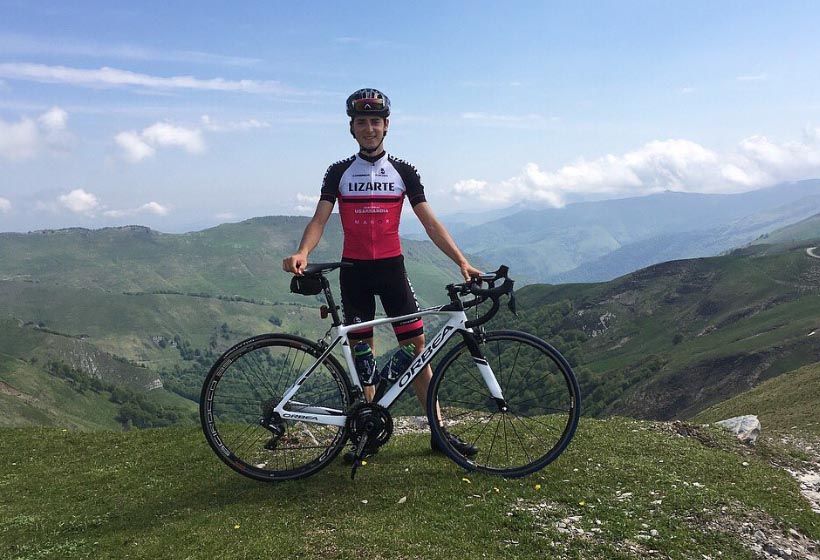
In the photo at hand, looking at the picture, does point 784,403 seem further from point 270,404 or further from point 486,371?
point 270,404

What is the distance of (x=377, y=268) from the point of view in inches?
268

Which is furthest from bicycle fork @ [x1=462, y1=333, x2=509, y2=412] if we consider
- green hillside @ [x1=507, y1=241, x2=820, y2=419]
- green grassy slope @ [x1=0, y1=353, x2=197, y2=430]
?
green grassy slope @ [x1=0, y1=353, x2=197, y2=430]

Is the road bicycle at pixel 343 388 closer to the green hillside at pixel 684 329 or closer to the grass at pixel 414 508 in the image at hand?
the grass at pixel 414 508

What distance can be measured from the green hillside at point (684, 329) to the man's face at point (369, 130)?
39167 millimetres

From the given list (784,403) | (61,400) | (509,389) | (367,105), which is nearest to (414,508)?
(509,389)

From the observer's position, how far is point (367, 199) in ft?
22.0

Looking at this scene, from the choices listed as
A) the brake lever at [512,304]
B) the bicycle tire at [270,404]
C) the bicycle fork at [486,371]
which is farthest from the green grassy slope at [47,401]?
the brake lever at [512,304]

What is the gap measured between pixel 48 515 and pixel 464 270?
6.22m

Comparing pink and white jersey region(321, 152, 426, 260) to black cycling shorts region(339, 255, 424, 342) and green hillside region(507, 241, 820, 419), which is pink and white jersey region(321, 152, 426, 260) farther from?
green hillside region(507, 241, 820, 419)

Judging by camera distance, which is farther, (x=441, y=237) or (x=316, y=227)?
(x=441, y=237)

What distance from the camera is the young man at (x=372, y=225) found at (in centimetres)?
669

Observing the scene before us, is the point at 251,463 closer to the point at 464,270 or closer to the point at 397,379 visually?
the point at 397,379

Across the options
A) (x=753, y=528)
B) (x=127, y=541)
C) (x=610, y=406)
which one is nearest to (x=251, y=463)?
(x=127, y=541)

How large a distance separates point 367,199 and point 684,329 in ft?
470
